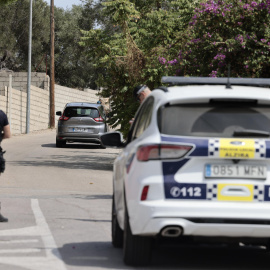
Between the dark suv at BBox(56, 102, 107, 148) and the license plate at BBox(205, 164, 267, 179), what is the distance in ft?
81.1

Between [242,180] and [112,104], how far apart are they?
17.3m

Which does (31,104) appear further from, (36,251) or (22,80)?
(36,251)

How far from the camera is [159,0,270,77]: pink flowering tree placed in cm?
1769

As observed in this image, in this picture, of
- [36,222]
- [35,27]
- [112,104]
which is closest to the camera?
[36,222]

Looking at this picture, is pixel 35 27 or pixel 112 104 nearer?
pixel 112 104

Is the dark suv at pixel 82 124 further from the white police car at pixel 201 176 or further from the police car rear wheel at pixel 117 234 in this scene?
the white police car at pixel 201 176

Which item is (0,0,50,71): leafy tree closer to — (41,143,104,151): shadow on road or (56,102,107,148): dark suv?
(41,143,104,151): shadow on road

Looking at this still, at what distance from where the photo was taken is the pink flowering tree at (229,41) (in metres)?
17.7

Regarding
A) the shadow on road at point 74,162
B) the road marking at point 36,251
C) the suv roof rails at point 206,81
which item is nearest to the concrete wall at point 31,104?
the shadow on road at point 74,162

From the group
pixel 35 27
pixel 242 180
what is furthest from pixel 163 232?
pixel 35 27

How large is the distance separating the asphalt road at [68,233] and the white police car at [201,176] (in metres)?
0.82

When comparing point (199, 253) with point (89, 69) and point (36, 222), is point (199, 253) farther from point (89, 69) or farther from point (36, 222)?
point (89, 69)

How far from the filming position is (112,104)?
2445 cm

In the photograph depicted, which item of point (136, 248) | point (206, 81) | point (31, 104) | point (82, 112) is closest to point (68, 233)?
point (136, 248)
